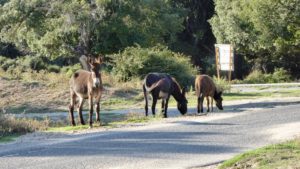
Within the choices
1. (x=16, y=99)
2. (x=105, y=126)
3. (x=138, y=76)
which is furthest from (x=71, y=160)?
(x=138, y=76)

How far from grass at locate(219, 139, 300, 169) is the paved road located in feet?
3.33

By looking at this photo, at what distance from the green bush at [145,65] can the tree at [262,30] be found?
11.5 meters

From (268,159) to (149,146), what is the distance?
4.09 metres

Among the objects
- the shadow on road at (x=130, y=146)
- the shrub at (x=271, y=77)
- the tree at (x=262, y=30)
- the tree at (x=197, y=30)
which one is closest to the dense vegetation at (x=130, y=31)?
the tree at (x=262, y=30)

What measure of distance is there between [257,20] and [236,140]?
32.2 m

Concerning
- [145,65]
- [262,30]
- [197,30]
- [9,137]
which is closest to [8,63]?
[145,65]

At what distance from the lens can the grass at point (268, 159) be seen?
12.7 meters

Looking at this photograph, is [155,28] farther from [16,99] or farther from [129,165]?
[129,165]

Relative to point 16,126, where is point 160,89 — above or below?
above

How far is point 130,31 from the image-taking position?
4138cm

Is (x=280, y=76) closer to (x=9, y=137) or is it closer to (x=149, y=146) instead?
(x=9, y=137)

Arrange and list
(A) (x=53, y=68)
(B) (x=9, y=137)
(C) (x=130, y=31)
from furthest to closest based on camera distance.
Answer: (A) (x=53, y=68) → (C) (x=130, y=31) → (B) (x=9, y=137)

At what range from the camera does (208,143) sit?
1694 cm

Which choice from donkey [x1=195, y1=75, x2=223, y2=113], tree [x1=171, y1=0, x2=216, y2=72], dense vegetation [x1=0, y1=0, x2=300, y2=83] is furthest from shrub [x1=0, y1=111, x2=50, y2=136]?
tree [x1=171, y1=0, x2=216, y2=72]
